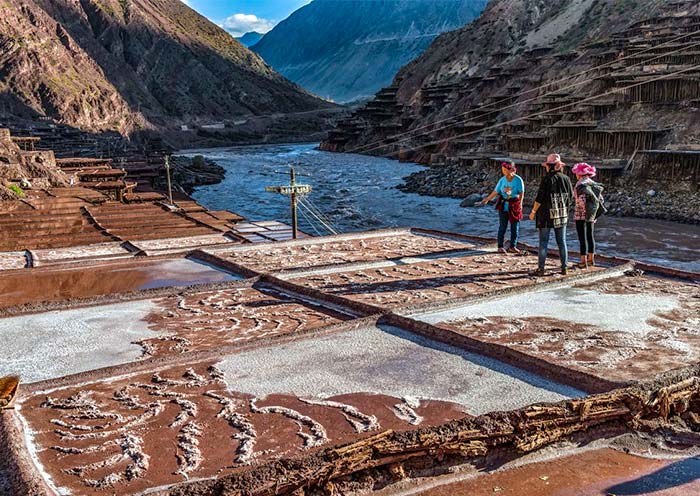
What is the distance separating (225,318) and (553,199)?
416cm

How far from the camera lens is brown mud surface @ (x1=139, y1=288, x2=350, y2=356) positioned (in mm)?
5801

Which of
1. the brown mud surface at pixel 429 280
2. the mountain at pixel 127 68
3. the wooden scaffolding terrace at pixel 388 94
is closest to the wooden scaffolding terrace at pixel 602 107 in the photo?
the brown mud surface at pixel 429 280

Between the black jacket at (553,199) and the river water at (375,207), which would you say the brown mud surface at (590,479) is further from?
the river water at (375,207)

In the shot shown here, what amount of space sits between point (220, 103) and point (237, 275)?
8030 centimetres

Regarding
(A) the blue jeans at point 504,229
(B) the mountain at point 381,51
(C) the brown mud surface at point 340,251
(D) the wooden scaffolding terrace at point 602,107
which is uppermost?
(B) the mountain at point 381,51

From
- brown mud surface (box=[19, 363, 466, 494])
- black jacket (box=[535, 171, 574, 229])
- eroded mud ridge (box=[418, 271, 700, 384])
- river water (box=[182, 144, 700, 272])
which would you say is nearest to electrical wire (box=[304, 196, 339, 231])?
river water (box=[182, 144, 700, 272])

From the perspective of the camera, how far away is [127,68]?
75.1 meters

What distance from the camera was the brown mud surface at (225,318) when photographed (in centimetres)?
580

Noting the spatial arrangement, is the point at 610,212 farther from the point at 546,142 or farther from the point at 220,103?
the point at 220,103

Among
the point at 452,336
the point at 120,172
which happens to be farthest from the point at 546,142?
the point at 452,336

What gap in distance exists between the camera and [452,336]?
18.3ft

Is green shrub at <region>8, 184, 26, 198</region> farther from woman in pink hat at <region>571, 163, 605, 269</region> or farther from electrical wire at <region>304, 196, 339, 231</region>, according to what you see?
woman in pink hat at <region>571, 163, 605, 269</region>

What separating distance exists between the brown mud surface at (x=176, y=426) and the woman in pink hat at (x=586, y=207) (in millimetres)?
4997

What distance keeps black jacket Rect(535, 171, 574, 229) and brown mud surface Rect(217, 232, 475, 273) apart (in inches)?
79.6
